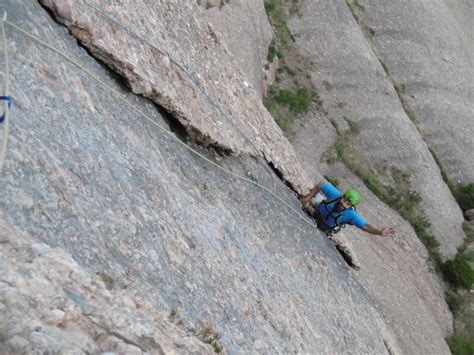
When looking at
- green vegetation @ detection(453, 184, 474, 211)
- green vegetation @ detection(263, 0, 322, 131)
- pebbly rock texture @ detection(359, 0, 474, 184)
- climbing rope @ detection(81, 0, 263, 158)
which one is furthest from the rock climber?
pebbly rock texture @ detection(359, 0, 474, 184)

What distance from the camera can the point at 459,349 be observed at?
73.2 feet

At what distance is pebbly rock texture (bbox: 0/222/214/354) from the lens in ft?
15.3

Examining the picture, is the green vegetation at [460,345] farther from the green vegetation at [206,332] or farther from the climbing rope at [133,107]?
the green vegetation at [206,332]

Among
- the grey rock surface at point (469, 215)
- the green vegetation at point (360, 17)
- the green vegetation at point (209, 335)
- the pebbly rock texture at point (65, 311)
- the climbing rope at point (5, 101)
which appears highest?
the green vegetation at point (360, 17)

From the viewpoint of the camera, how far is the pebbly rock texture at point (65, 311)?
4.65 metres

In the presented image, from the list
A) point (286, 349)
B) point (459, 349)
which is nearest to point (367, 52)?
point (459, 349)

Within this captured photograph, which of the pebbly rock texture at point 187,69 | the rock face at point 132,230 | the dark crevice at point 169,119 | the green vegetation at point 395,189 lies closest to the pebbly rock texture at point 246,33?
the green vegetation at point 395,189

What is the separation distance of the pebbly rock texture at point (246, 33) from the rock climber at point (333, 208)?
1184cm

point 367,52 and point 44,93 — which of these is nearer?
point 44,93

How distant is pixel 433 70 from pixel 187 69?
28737 millimetres

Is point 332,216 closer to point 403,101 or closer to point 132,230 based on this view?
point 132,230

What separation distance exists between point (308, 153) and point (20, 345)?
926 inches

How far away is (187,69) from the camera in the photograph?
37.6 feet

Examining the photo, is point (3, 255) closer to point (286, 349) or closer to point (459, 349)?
point (286, 349)
